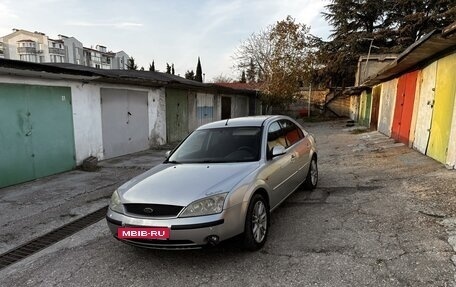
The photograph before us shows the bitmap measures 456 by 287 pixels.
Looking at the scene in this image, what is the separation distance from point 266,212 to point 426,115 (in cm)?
669

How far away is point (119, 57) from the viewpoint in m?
56.0

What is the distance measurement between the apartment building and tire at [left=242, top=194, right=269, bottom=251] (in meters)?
47.5

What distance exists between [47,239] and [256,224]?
2.93 m

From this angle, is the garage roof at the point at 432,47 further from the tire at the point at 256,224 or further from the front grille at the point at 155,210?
the front grille at the point at 155,210

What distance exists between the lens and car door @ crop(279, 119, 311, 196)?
4.80 meters

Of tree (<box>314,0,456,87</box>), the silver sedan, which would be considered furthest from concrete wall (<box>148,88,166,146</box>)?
tree (<box>314,0,456,87</box>)

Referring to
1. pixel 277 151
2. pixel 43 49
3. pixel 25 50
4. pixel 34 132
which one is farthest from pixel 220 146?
pixel 43 49

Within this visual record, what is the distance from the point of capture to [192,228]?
9.64ft

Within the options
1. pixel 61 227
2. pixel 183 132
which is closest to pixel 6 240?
pixel 61 227

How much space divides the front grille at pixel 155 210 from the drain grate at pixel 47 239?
69.2 inches

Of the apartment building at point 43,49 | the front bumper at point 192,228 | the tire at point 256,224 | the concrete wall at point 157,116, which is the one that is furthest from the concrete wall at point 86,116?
the apartment building at point 43,49

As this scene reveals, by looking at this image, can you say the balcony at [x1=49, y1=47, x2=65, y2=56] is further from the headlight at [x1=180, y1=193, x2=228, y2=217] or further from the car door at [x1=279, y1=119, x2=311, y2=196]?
the headlight at [x1=180, y1=193, x2=228, y2=217]

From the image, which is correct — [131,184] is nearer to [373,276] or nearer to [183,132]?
[373,276]

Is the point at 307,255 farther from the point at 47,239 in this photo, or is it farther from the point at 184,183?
the point at 47,239
